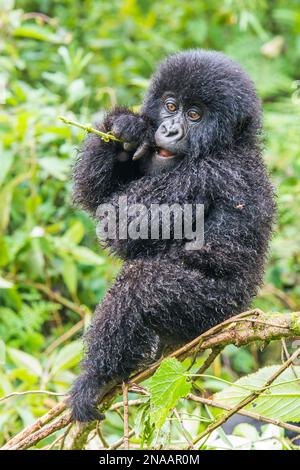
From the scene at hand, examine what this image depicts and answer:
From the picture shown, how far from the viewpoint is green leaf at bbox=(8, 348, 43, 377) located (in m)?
3.63

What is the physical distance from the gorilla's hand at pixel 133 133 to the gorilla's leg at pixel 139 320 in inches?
21.3

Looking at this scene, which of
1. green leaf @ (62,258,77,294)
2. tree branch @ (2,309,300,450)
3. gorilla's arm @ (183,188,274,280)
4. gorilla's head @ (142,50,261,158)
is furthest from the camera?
green leaf @ (62,258,77,294)

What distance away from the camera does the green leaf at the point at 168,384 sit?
2.05 meters

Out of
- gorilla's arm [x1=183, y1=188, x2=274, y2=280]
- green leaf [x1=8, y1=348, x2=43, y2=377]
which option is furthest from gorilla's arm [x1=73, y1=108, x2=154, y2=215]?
green leaf [x1=8, y1=348, x2=43, y2=377]

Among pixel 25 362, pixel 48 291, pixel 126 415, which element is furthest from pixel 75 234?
pixel 126 415

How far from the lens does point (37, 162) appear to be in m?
4.34

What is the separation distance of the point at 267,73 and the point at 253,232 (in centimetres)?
383

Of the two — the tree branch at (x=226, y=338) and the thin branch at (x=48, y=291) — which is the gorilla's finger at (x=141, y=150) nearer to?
the tree branch at (x=226, y=338)

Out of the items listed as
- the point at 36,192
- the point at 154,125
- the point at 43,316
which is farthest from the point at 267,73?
the point at 154,125

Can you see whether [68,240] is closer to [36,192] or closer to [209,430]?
[36,192]

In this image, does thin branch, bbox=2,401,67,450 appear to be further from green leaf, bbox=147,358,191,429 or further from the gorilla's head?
the gorilla's head

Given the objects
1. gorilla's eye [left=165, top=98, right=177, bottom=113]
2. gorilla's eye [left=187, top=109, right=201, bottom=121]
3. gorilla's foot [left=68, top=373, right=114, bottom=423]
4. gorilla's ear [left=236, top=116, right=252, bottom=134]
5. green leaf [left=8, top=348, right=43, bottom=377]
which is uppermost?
gorilla's eye [left=165, top=98, right=177, bottom=113]

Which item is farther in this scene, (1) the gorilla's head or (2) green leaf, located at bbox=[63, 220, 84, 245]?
(2) green leaf, located at bbox=[63, 220, 84, 245]

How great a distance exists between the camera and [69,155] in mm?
4355
